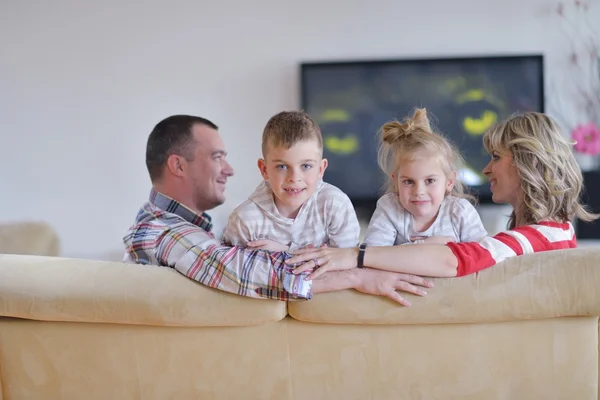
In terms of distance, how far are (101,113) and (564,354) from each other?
13.3 feet

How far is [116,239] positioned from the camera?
493cm

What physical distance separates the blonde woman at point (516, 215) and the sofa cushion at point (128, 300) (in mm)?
175

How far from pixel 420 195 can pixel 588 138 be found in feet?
10.5

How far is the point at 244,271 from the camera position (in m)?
1.52

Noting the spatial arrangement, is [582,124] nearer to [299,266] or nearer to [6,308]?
[299,266]

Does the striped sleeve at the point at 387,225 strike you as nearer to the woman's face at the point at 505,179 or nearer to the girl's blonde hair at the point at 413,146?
the girl's blonde hair at the point at 413,146

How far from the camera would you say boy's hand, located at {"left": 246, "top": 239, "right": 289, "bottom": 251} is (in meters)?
1.77

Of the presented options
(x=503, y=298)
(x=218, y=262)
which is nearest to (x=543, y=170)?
(x=503, y=298)

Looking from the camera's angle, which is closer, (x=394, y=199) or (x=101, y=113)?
(x=394, y=199)

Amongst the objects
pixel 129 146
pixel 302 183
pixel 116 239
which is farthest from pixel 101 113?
pixel 302 183

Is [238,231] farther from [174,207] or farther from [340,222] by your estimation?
[174,207]

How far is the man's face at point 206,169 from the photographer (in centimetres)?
241

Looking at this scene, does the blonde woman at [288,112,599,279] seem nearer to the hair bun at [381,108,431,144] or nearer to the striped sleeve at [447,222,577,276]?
the striped sleeve at [447,222,577,276]

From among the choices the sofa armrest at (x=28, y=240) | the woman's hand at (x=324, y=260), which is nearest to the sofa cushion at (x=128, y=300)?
the woman's hand at (x=324, y=260)
